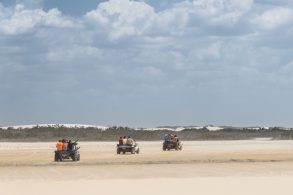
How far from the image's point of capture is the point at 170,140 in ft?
185

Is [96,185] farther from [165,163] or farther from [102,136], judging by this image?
[102,136]

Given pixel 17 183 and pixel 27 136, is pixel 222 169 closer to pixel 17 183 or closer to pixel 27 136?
pixel 17 183

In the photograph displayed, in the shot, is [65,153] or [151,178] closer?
[151,178]

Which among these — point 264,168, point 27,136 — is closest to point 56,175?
point 264,168

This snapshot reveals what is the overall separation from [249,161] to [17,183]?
16577 millimetres

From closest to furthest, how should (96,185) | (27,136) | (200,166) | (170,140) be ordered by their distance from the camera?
(96,185) → (200,166) → (170,140) → (27,136)

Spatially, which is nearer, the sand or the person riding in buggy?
the sand

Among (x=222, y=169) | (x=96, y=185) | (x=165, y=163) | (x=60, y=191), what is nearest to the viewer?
(x=60, y=191)

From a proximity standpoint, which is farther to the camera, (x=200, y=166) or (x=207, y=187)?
(x=200, y=166)

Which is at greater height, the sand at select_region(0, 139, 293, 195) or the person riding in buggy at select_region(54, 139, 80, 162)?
the person riding in buggy at select_region(54, 139, 80, 162)

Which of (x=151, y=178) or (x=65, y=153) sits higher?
(x=65, y=153)

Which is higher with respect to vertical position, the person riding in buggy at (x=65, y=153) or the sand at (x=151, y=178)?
the person riding in buggy at (x=65, y=153)

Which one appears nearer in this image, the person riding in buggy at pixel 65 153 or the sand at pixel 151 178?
the sand at pixel 151 178

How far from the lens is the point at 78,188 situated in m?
21.9
